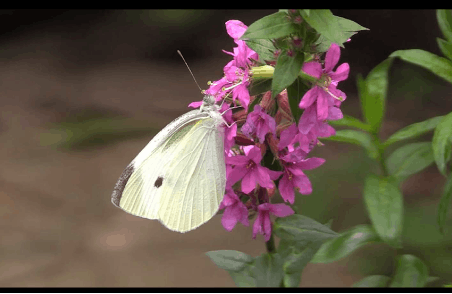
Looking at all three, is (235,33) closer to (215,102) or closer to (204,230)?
(215,102)

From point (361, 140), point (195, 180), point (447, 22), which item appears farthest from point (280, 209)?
point (447, 22)

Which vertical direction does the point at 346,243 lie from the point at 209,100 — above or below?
below

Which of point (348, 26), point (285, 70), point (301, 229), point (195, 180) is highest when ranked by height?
point (348, 26)

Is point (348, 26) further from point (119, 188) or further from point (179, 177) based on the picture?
point (119, 188)

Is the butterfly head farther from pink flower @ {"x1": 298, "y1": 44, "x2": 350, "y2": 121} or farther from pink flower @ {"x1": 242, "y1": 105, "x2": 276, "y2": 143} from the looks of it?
pink flower @ {"x1": 298, "y1": 44, "x2": 350, "y2": 121}

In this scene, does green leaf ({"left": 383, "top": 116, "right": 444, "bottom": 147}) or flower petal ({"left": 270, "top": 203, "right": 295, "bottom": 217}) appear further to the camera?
green leaf ({"left": 383, "top": 116, "right": 444, "bottom": 147})

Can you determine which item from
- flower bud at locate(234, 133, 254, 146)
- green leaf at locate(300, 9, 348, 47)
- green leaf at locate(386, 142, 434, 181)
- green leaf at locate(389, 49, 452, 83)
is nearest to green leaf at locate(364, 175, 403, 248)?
green leaf at locate(386, 142, 434, 181)
